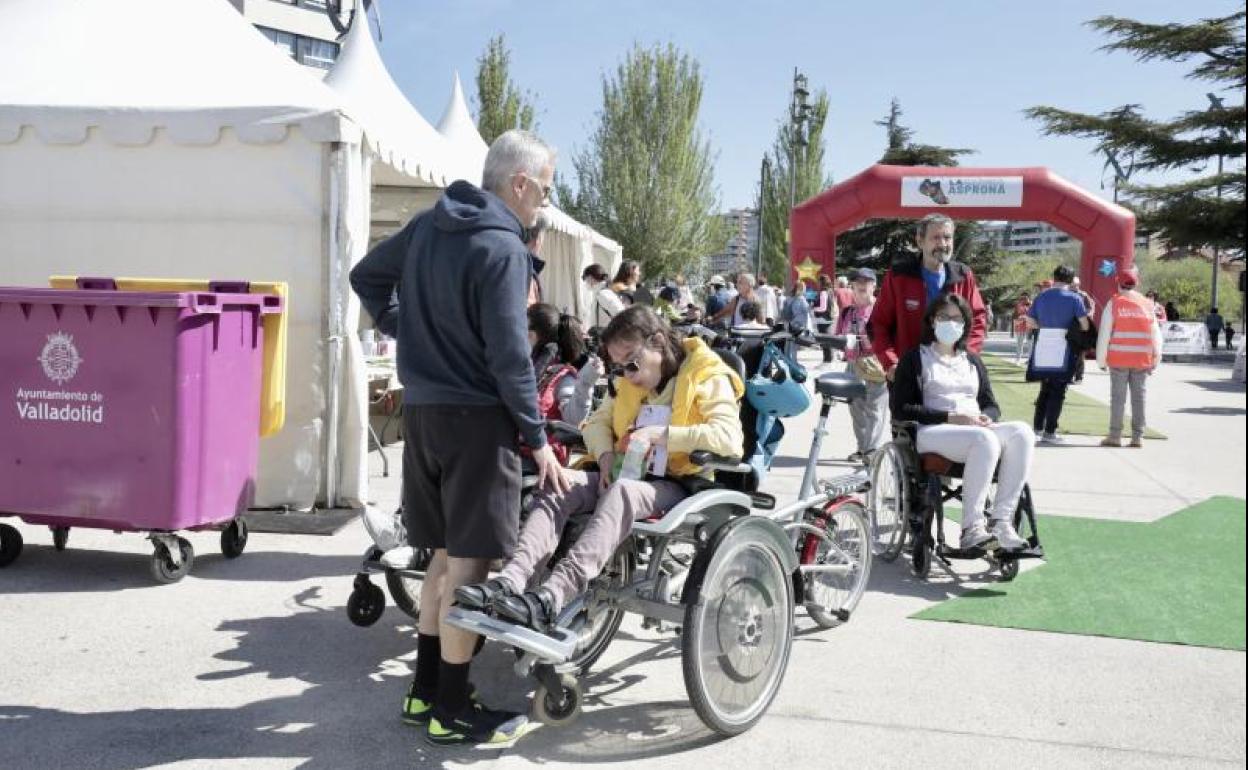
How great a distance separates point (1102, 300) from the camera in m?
23.8

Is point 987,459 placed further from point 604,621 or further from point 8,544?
point 8,544

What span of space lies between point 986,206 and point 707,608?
73.6 ft

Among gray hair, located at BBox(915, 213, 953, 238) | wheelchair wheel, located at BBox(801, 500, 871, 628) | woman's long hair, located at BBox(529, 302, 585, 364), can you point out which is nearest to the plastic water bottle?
wheelchair wheel, located at BBox(801, 500, 871, 628)

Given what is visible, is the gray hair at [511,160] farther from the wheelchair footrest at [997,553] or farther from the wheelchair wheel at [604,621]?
the wheelchair footrest at [997,553]

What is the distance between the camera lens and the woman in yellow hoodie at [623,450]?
3.27 metres

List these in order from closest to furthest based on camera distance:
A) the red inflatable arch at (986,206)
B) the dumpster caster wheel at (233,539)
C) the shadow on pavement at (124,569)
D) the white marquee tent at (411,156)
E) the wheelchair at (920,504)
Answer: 1. the shadow on pavement at (124,569)
2. the wheelchair at (920,504)
3. the dumpster caster wheel at (233,539)
4. the white marquee tent at (411,156)
5. the red inflatable arch at (986,206)

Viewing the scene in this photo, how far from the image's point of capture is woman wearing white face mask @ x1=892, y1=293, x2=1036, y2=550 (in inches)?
217

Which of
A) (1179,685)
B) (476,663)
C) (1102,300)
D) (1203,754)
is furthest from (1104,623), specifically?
(1102,300)

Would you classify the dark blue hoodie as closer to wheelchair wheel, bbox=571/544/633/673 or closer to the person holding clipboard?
wheelchair wheel, bbox=571/544/633/673

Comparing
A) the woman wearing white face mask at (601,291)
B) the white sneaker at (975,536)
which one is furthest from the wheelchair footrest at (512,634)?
the woman wearing white face mask at (601,291)

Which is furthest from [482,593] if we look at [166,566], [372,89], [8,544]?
[372,89]

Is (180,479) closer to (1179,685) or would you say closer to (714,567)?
(714,567)

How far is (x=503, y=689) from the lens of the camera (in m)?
3.94

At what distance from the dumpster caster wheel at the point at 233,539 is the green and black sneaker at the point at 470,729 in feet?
8.88
